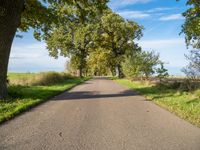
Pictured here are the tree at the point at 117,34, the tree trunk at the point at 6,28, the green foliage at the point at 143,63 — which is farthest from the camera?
the tree at the point at 117,34

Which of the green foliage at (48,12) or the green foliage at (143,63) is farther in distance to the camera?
the green foliage at (143,63)

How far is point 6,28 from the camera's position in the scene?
13.9 meters

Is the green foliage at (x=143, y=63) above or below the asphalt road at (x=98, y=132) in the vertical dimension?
above

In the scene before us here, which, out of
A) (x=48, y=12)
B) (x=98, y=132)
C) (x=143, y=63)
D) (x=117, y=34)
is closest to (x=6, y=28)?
(x=48, y=12)

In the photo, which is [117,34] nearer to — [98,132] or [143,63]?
[143,63]

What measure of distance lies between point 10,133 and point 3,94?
6949mm

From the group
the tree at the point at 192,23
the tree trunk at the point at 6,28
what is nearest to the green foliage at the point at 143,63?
the tree at the point at 192,23

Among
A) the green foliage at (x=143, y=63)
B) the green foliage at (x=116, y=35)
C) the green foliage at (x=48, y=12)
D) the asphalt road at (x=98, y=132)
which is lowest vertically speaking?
the asphalt road at (x=98, y=132)

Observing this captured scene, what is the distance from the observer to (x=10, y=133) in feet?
24.3

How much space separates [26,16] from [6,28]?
4.58m

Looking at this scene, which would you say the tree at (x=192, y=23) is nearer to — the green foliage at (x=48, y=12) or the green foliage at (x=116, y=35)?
the green foliage at (x=48, y=12)

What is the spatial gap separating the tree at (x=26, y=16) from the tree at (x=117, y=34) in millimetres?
35466

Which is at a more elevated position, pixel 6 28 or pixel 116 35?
pixel 116 35

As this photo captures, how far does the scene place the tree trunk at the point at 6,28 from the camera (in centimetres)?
1374
